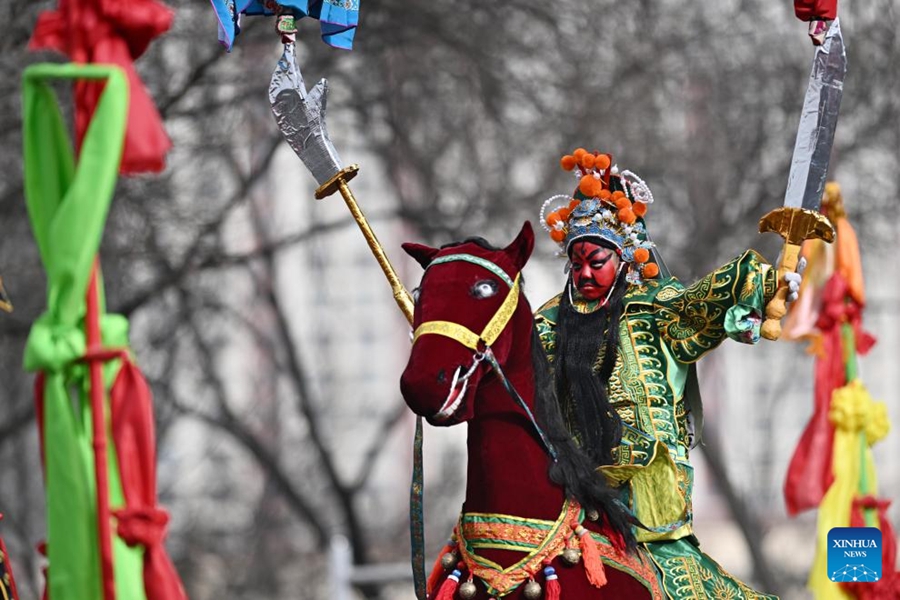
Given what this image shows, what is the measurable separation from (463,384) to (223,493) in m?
14.8

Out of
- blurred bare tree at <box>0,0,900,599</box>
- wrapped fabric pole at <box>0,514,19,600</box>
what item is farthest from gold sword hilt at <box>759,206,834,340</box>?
blurred bare tree at <box>0,0,900,599</box>

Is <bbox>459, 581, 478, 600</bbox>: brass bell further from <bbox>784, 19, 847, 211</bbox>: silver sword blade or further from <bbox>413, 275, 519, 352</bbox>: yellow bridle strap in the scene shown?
<bbox>784, 19, 847, 211</bbox>: silver sword blade

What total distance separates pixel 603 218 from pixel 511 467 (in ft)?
4.48

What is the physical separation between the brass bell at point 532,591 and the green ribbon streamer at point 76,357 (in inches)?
60.4

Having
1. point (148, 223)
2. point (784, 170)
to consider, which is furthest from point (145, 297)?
point (784, 170)

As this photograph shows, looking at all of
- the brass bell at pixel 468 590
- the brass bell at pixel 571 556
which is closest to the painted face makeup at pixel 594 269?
the brass bell at pixel 571 556

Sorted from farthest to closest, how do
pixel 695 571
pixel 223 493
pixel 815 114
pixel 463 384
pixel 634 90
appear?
pixel 223 493
pixel 634 90
pixel 815 114
pixel 695 571
pixel 463 384

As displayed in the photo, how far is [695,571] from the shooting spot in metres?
7.52

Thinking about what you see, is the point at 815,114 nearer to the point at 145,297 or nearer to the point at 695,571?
the point at 695,571

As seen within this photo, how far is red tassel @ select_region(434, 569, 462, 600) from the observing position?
23.2 ft

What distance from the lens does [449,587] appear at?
7102 mm

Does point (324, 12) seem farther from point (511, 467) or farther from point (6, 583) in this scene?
point (6, 583)

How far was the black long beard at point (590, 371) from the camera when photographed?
25.3ft

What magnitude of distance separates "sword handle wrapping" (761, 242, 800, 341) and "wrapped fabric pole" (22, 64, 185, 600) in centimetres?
264
